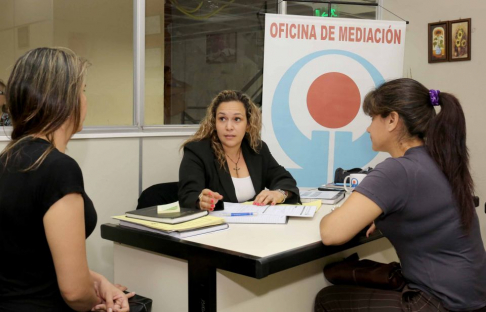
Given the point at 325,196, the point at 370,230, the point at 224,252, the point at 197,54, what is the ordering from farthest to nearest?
1. the point at 197,54
2. the point at 325,196
3. the point at 370,230
4. the point at 224,252

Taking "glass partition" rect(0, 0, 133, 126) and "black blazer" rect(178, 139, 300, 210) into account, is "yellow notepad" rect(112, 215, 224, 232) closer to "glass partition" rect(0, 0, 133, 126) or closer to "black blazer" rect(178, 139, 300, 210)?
"black blazer" rect(178, 139, 300, 210)

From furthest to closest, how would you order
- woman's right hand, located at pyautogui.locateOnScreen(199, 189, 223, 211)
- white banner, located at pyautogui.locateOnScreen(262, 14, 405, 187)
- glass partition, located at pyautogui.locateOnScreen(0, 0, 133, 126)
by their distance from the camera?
1. white banner, located at pyautogui.locateOnScreen(262, 14, 405, 187)
2. glass partition, located at pyautogui.locateOnScreen(0, 0, 133, 126)
3. woman's right hand, located at pyautogui.locateOnScreen(199, 189, 223, 211)

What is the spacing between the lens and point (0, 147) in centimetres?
250

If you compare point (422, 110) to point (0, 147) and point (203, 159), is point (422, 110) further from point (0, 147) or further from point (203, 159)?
point (0, 147)

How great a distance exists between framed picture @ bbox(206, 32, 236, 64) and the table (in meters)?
2.22

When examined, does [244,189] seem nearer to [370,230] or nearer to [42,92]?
[370,230]

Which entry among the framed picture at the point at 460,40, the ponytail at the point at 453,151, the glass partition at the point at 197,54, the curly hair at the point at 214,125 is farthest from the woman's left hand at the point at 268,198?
the framed picture at the point at 460,40

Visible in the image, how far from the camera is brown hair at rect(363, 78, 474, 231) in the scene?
63.0 inches

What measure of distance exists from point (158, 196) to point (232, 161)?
425 millimetres

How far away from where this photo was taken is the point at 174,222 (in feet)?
5.75

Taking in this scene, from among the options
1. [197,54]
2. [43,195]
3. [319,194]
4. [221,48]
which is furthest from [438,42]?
[43,195]

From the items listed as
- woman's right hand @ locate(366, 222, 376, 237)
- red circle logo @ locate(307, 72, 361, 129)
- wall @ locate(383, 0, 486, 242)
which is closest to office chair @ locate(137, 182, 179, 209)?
woman's right hand @ locate(366, 222, 376, 237)

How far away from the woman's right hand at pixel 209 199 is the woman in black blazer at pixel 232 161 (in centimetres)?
14

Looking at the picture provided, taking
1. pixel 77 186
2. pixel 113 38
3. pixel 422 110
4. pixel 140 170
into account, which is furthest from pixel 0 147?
pixel 422 110
